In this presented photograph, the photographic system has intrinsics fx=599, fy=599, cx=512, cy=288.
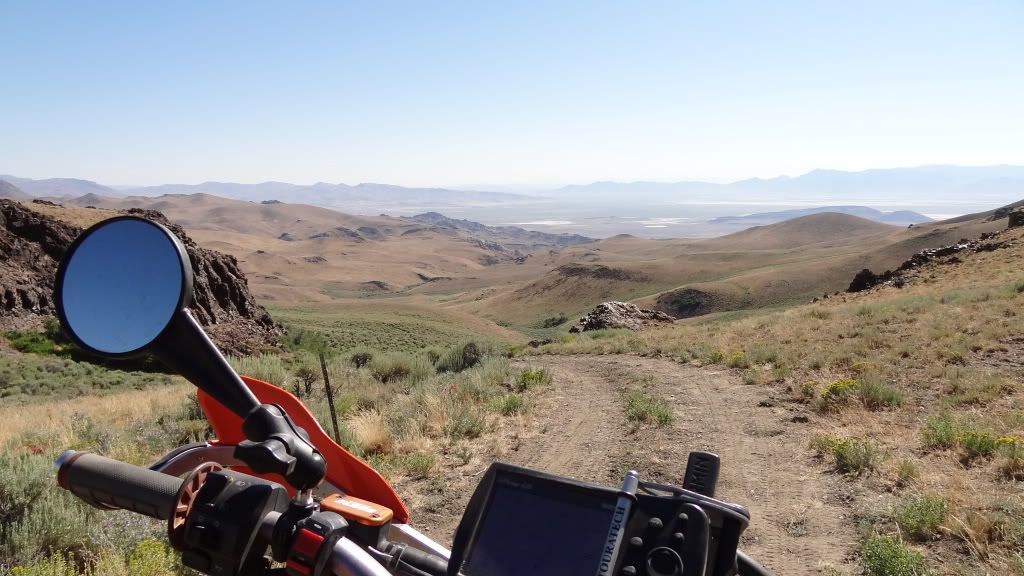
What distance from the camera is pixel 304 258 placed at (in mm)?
154000

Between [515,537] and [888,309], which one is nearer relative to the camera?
[515,537]

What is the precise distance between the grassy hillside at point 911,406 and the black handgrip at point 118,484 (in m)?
4.43

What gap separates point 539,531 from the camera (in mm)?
1350

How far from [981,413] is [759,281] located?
59.6m

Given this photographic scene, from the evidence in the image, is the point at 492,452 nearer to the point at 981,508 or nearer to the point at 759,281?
the point at 981,508

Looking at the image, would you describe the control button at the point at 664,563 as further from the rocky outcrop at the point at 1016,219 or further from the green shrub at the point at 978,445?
the rocky outcrop at the point at 1016,219

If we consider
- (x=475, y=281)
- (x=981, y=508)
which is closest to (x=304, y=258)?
(x=475, y=281)


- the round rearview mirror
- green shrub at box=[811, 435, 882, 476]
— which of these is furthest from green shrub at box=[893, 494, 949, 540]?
the round rearview mirror

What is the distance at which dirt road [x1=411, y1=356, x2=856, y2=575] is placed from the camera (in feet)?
16.2

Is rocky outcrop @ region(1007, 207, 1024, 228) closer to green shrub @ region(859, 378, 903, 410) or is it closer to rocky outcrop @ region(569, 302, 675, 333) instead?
rocky outcrop @ region(569, 302, 675, 333)

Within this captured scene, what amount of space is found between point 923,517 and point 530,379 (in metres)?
6.99

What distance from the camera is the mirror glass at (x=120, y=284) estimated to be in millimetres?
1603

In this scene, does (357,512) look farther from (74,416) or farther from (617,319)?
(617,319)

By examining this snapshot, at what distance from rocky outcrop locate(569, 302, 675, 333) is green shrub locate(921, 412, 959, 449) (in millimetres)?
22580
